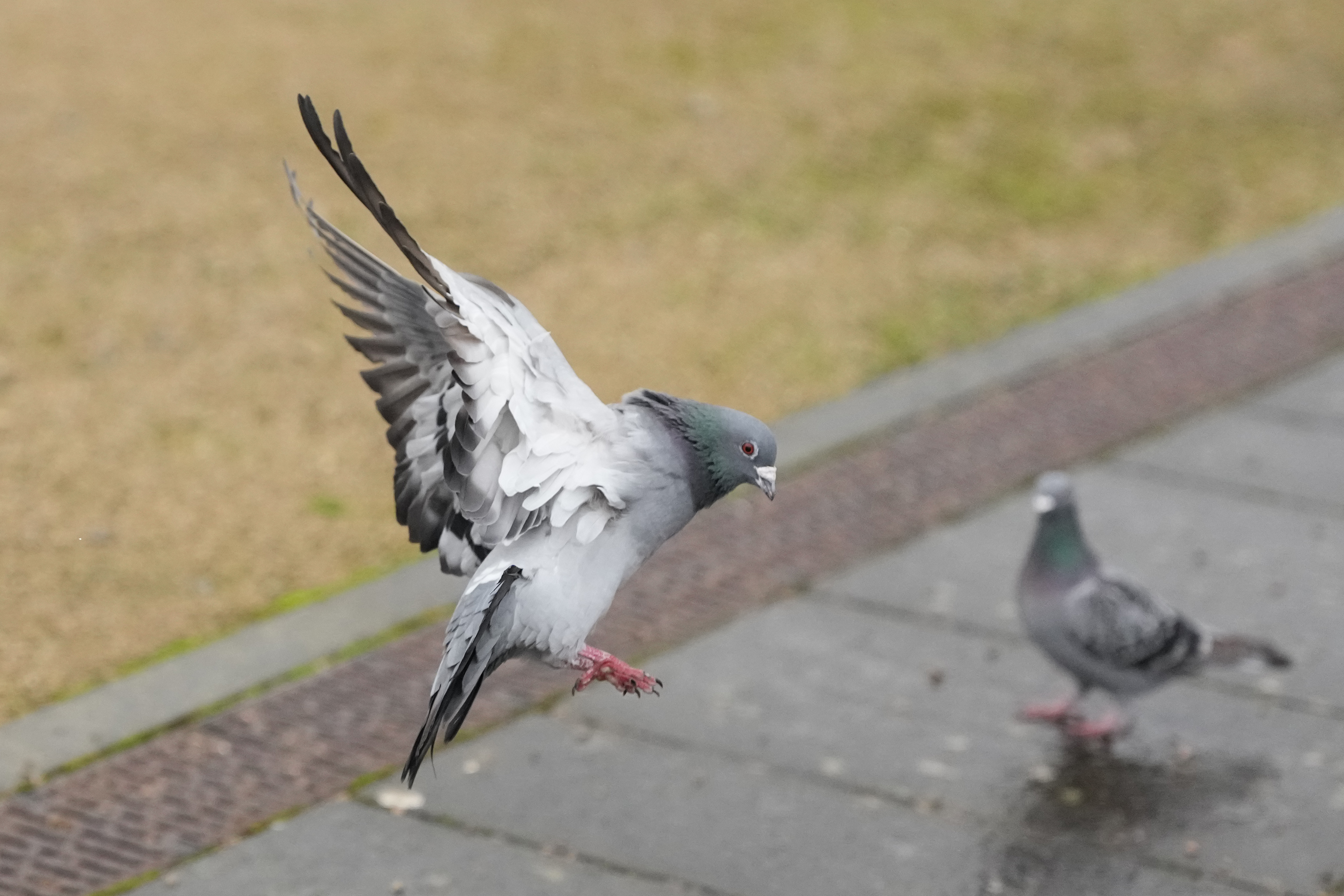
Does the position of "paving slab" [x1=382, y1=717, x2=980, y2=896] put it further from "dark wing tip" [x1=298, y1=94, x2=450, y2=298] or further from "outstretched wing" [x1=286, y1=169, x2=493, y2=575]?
"dark wing tip" [x1=298, y1=94, x2=450, y2=298]

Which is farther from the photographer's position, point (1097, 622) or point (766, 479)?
point (1097, 622)

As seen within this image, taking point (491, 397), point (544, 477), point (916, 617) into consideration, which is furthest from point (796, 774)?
point (491, 397)

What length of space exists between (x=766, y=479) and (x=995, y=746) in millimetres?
1788

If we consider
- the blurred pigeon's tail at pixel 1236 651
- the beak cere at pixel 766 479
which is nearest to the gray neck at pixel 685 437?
the beak cere at pixel 766 479

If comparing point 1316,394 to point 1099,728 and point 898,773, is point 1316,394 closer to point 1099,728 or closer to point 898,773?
point 1099,728

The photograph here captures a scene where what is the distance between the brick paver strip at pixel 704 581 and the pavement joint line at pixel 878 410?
0.07 metres

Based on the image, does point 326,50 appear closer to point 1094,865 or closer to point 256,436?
point 256,436

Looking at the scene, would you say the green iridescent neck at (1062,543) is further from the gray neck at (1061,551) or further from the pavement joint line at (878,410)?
the pavement joint line at (878,410)

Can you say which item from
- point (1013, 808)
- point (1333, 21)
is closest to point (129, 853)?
point (1013, 808)

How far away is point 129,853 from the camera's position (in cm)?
487

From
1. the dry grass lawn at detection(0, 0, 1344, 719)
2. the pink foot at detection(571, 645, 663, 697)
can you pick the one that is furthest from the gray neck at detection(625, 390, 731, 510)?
the dry grass lawn at detection(0, 0, 1344, 719)

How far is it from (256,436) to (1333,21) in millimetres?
8968

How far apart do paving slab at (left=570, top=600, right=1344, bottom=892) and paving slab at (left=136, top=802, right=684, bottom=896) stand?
382mm

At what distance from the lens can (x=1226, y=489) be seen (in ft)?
23.2
